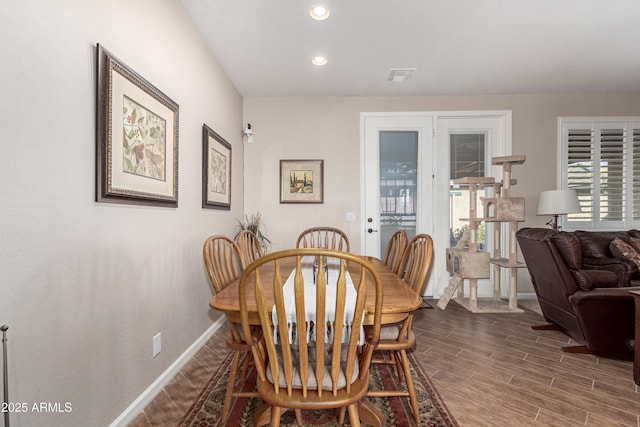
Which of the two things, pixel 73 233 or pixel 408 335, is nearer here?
pixel 73 233

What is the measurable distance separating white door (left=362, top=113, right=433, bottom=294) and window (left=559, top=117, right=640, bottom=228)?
5.67 ft

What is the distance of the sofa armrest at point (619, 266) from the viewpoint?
8.56 feet

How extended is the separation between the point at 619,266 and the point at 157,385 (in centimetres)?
372


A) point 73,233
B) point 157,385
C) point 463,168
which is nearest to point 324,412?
point 157,385

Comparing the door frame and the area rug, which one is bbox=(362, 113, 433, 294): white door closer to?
the door frame

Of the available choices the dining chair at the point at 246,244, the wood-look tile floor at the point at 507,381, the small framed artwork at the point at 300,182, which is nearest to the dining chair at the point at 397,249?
the wood-look tile floor at the point at 507,381

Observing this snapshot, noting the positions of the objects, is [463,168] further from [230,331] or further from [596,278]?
[230,331]

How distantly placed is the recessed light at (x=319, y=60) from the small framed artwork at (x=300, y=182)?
121 centimetres

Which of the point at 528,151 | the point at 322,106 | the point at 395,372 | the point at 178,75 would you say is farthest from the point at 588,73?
the point at 178,75

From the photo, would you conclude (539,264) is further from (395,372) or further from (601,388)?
(395,372)

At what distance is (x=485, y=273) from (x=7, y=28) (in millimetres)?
3853

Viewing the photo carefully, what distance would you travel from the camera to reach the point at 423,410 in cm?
168

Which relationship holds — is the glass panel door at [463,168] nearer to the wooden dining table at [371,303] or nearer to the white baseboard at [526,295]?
the white baseboard at [526,295]

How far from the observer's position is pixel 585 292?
2.29 metres
